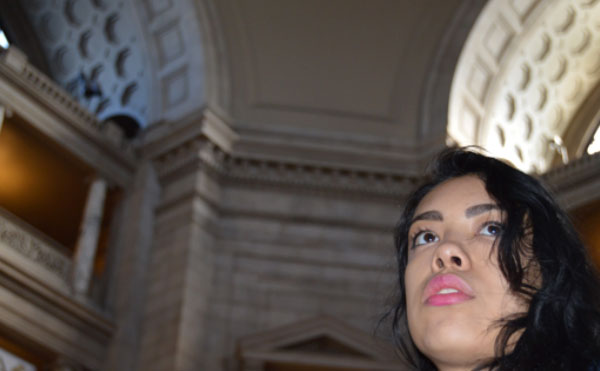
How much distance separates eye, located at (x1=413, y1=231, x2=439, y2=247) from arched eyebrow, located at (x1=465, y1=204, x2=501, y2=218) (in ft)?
0.48

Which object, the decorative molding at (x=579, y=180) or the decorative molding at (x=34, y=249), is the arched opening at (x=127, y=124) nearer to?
the decorative molding at (x=34, y=249)

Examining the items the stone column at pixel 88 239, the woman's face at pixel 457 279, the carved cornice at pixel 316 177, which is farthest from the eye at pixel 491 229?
the carved cornice at pixel 316 177

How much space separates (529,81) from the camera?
1694 cm

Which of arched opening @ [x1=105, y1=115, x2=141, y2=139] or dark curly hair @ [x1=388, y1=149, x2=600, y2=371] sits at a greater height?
arched opening @ [x1=105, y1=115, x2=141, y2=139]

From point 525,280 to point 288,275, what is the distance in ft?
37.9

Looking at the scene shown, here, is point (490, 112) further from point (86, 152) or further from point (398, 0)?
point (86, 152)

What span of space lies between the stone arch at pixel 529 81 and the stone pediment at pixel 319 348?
13.2 feet

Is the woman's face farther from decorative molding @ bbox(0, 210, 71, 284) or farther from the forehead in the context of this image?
decorative molding @ bbox(0, 210, 71, 284)

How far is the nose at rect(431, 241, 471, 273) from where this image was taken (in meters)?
2.73

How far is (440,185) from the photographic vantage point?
3.12 meters

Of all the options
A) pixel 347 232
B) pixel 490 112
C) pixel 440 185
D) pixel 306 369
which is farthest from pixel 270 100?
pixel 440 185

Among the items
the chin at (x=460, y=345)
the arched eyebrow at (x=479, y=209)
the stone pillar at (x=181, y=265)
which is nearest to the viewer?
the chin at (x=460, y=345)

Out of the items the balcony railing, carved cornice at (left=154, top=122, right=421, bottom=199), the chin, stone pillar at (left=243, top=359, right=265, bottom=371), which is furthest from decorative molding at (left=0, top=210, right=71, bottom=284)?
the chin

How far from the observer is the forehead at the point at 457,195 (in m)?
2.93
